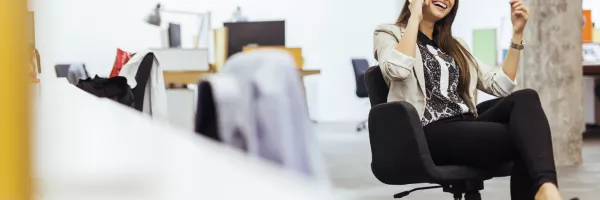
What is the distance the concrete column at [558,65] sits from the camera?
4.37m

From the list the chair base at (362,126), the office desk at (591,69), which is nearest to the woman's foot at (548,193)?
the office desk at (591,69)

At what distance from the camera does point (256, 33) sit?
5.34 meters

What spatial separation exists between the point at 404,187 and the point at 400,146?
191 cm

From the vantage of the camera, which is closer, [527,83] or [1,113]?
[1,113]

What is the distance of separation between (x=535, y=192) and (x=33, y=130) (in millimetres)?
1881

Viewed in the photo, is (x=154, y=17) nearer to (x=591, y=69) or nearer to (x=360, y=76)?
(x=360, y=76)

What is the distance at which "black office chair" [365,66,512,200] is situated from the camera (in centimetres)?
194

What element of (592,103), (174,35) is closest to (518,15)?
(174,35)

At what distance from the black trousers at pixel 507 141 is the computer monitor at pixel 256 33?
3.31 metres

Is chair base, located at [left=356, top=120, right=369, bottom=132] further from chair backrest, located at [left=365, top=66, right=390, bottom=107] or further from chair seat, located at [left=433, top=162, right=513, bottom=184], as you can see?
chair seat, located at [left=433, top=162, right=513, bottom=184]

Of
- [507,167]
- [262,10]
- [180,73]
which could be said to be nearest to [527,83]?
[180,73]

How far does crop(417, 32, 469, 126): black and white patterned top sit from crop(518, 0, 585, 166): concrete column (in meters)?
2.38

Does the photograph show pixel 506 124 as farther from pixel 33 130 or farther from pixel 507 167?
pixel 33 130

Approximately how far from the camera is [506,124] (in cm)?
206
